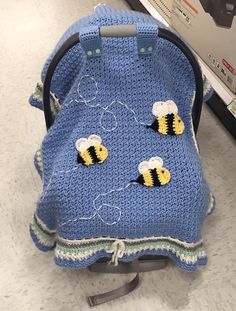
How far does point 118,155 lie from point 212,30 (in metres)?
0.61

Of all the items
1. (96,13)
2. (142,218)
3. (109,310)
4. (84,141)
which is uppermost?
(96,13)

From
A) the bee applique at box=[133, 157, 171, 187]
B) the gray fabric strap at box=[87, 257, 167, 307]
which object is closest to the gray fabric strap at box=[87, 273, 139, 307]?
the gray fabric strap at box=[87, 257, 167, 307]

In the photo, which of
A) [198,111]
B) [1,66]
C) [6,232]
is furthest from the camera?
[1,66]

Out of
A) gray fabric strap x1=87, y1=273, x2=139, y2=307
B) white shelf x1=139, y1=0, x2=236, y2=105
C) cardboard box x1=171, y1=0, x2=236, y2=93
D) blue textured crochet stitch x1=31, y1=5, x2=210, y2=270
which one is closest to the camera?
blue textured crochet stitch x1=31, y1=5, x2=210, y2=270

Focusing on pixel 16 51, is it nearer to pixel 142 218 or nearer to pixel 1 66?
pixel 1 66

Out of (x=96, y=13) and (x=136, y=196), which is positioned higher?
(x=96, y=13)

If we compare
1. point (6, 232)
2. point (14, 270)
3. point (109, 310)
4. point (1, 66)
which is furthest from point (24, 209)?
point (1, 66)

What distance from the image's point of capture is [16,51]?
67.3 inches

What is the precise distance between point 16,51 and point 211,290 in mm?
1134

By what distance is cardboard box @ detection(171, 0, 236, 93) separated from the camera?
1241 millimetres

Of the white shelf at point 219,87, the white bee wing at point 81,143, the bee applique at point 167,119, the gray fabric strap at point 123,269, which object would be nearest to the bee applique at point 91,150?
the white bee wing at point 81,143

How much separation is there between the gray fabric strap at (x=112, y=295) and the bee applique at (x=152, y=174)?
0.30m

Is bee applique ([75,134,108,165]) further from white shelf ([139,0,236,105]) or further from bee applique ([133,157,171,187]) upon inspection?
white shelf ([139,0,236,105])

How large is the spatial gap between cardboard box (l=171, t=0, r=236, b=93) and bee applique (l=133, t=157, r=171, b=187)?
530 mm
